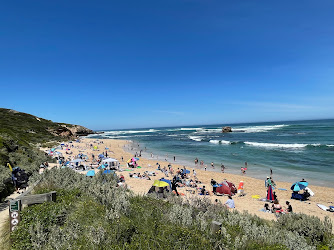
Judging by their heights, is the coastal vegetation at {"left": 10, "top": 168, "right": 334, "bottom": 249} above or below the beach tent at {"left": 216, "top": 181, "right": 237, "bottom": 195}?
above

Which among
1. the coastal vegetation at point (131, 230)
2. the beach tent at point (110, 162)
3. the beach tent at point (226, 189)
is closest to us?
the coastal vegetation at point (131, 230)

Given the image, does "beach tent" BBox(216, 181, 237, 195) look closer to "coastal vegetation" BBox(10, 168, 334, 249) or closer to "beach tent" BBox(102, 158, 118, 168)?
"coastal vegetation" BBox(10, 168, 334, 249)

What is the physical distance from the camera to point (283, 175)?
20172mm

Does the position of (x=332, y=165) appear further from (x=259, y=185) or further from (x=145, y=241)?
(x=145, y=241)

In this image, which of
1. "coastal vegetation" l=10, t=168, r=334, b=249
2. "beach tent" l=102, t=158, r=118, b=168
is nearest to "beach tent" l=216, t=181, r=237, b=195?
"coastal vegetation" l=10, t=168, r=334, b=249

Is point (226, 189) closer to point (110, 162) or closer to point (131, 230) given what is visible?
point (131, 230)

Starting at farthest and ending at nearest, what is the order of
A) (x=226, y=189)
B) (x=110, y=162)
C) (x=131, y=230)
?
1. (x=110, y=162)
2. (x=226, y=189)
3. (x=131, y=230)

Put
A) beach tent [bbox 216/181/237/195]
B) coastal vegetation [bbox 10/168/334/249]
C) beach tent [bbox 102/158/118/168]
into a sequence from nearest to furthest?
coastal vegetation [bbox 10/168/334/249]
beach tent [bbox 216/181/237/195]
beach tent [bbox 102/158/118/168]

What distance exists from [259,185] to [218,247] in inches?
627

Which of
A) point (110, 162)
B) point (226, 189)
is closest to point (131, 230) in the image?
point (226, 189)

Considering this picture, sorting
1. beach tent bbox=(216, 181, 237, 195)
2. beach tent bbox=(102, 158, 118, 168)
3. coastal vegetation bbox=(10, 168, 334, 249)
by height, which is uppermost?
coastal vegetation bbox=(10, 168, 334, 249)

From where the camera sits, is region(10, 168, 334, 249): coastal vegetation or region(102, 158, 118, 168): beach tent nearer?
region(10, 168, 334, 249): coastal vegetation

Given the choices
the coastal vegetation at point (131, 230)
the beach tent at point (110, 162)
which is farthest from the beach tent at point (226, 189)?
the beach tent at point (110, 162)

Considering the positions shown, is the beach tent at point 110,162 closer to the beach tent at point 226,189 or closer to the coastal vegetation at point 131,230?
the beach tent at point 226,189
